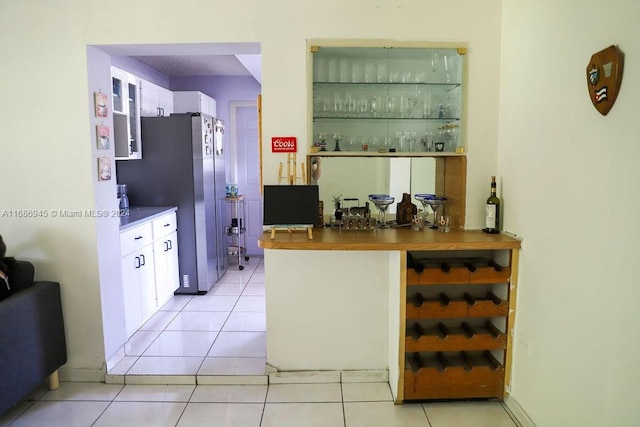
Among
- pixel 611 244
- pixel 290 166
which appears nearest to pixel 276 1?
pixel 290 166

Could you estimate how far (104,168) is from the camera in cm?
283

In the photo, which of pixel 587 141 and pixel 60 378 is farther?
pixel 60 378

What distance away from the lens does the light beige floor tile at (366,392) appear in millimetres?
2654

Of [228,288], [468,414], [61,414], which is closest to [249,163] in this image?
[228,288]

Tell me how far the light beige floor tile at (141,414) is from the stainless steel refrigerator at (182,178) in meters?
1.99

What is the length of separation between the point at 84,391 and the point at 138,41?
2.17 meters

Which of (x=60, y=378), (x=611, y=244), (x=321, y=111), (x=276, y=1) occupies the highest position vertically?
(x=276, y=1)

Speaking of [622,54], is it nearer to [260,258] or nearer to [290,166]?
[290,166]

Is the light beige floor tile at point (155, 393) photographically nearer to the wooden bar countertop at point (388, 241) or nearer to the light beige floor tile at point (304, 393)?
the light beige floor tile at point (304, 393)

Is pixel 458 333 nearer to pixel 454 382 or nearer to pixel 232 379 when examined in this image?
pixel 454 382

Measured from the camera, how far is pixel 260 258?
6.14 metres

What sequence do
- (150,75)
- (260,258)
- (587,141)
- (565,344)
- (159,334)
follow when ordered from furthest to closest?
(260,258) < (150,75) < (159,334) < (565,344) < (587,141)

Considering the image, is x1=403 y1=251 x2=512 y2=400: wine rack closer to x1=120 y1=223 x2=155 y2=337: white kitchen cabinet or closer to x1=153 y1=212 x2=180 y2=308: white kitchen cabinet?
x1=120 y1=223 x2=155 y2=337: white kitchen cabinet

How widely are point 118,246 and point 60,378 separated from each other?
→ 91 cm
